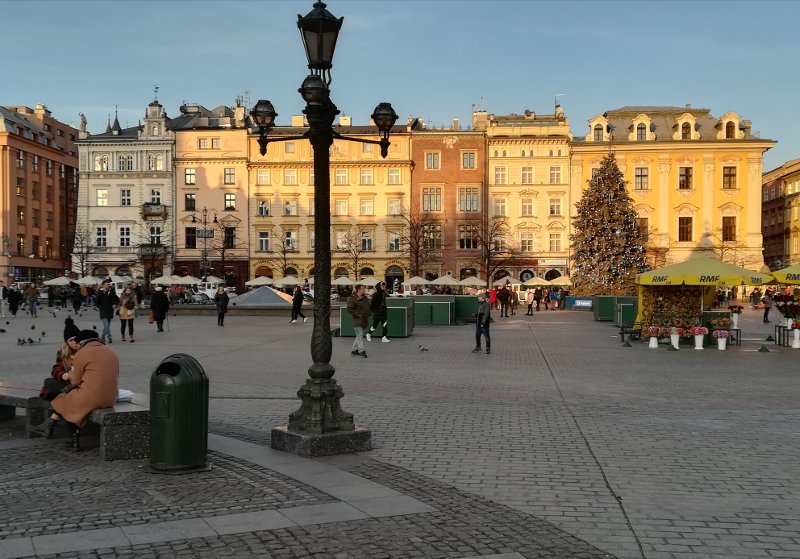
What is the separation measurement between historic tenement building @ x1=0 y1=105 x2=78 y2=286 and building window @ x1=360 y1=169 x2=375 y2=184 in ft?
107

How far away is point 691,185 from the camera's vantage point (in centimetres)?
6869

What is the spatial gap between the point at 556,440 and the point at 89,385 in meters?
4.88

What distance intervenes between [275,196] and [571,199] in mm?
25596

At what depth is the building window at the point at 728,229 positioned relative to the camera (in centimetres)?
6816

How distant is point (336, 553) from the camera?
5.13m

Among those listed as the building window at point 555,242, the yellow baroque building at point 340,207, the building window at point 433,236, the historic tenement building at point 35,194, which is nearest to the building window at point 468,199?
the building window at point 433,236

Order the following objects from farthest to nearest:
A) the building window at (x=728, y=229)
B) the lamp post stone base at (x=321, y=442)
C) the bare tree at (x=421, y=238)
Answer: the bare tree at (x=421, y=238) < the building window at (x=728, y=229) < the lamp post stone base at (x=321, y=442)

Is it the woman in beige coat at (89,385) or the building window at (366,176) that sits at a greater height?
the building window at (366,176)

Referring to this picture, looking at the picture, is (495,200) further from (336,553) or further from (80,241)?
(336,553)

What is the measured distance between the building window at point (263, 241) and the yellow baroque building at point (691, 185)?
26776mm

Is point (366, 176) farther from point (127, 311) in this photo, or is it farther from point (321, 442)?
point (321, 442)

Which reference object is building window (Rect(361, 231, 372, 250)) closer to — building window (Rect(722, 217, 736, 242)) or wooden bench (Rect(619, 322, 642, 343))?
building window (Rect(722, 217, 736, 242))

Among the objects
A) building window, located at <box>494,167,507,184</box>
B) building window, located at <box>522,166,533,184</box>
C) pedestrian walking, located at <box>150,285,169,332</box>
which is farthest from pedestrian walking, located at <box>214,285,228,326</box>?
building window, located at <box>522,166,533,184</box>

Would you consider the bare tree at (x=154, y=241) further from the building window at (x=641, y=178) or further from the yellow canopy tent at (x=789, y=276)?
the yellow canopy tent at (x=789, y=276)
